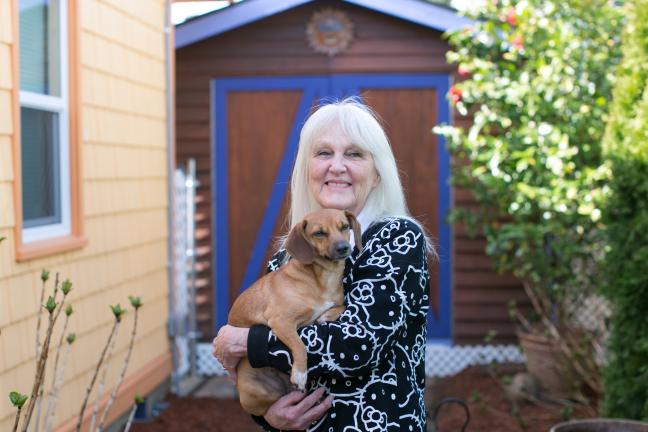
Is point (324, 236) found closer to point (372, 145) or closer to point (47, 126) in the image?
point (372, 145)

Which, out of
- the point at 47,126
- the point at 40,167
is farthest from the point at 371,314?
the point at 47,126

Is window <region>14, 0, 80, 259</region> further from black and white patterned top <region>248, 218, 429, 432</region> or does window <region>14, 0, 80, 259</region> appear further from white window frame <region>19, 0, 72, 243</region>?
black and white patterned top <region>248, 218, 429, 432</region>

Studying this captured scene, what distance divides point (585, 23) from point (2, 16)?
4.56m

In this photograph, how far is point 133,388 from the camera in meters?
6.58

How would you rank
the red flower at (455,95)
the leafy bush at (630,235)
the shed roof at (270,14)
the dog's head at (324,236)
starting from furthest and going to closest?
the shed roof at (270,14) → the red flower at (455,95) → the leafy bush at (630,235) → the dog's head at (324,236)

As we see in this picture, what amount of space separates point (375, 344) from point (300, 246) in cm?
48

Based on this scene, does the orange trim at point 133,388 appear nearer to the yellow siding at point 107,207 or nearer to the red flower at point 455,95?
the yellow siding at point 107,207

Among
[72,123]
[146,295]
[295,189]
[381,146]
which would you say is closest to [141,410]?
[146,295]

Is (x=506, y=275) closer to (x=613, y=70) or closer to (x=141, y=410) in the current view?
(x=613, y=70)

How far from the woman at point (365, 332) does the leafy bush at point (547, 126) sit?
3.96 m

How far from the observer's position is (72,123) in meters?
5.59

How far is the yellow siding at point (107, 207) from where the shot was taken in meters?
4.66

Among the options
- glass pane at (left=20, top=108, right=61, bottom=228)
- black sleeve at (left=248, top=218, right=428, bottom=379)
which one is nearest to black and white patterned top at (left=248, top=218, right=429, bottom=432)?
black sleeve at (left=248, top=218, right=428, bottom=379)

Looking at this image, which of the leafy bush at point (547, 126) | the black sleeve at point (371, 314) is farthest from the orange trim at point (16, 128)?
the leafy bush at point (547, 126)
